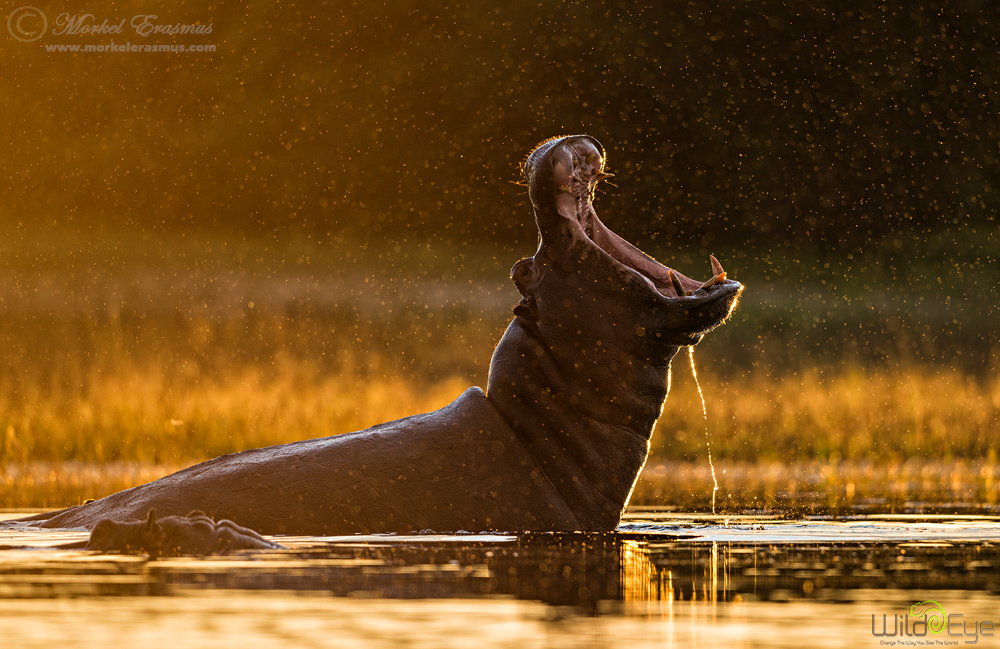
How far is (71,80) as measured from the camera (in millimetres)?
31547

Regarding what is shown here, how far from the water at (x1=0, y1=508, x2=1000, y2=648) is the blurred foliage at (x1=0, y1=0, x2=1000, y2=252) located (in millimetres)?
20673

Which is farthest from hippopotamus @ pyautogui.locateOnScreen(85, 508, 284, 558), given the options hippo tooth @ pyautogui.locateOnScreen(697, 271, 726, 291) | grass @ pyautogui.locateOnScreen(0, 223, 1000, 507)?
grass @ pyautogui.locateOnScreen(0, 223, 1000, 507)

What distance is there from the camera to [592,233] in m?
7.56

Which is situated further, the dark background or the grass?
the dark background

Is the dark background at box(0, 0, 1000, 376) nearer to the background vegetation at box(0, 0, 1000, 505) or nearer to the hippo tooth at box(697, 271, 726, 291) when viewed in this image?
the background vegetation at box(0, 0, 1000, 505)

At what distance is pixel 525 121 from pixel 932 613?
25621 mm

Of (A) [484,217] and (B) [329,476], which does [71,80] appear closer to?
(A) [484,217]

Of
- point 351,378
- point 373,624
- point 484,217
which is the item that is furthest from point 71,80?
point 373,624

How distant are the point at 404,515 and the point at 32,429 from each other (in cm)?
931

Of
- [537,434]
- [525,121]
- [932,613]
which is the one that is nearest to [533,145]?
[525,121]

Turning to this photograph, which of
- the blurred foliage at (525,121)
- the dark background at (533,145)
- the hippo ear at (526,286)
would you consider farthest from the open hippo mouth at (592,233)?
the blurred foliage at (525,121)

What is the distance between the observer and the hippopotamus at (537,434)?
22.9 feet

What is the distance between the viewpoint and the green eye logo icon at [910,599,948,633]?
469cm

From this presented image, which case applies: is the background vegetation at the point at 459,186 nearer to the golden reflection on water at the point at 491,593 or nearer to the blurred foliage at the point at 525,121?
the blurred foliage at the point at 525,121
